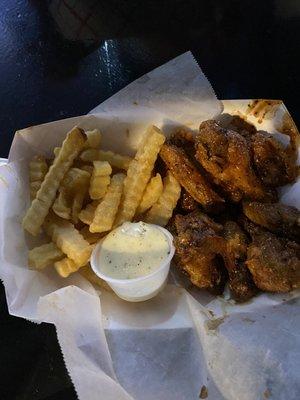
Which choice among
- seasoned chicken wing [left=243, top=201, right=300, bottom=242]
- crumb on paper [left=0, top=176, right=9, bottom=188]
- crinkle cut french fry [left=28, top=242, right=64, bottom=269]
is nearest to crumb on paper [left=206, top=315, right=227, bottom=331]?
seasoned chicken wing [left=243, top=201, right=300, bottom=242]

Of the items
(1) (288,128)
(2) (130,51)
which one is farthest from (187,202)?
(2) (130,51)

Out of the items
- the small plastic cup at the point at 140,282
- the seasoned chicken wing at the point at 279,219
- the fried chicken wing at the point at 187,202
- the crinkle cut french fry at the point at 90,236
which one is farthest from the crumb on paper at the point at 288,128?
the crinkle cut french fry at the point at 90,236

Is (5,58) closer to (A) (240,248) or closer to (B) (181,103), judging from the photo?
(B) (181,103)

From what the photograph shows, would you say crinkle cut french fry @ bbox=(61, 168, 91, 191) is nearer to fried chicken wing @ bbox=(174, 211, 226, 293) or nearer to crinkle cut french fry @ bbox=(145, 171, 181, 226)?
crinkle cut french fry @ bbox=(145, 171, 181, 226)

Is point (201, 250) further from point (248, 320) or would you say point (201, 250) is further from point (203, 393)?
point (203, 393)

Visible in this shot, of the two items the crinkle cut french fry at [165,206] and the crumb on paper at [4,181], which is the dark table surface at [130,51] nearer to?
the crumb on paper at [4,181]

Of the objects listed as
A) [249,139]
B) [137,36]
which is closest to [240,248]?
[249,139]

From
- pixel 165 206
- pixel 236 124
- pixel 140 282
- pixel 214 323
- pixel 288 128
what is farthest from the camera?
pixel 236 124
